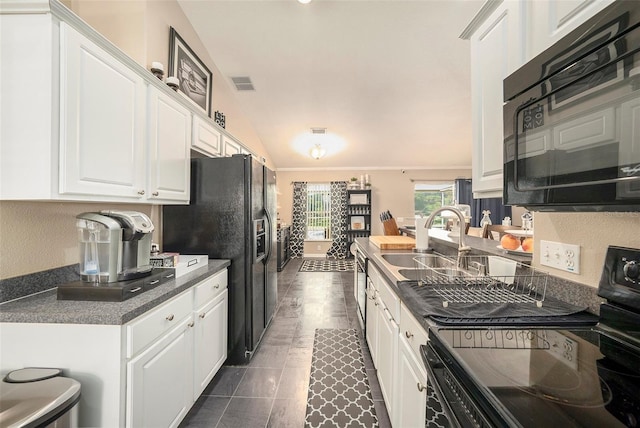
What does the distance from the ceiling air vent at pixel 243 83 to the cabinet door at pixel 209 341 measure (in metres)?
3.11

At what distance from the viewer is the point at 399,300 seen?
4.23 ft

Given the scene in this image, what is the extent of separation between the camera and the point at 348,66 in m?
3.55

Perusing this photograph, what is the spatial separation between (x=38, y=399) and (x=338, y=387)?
5.27ft

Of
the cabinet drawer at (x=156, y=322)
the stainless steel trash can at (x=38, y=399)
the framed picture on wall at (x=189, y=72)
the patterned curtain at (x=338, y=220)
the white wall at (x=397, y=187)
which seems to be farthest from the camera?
the white wall at (x=397, y=187)

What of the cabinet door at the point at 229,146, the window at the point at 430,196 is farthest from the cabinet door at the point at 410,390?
the window at the point at 430,196

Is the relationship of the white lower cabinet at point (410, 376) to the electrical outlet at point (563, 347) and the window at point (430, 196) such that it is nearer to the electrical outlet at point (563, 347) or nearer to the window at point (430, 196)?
the electrical outlet at point (563, 347)

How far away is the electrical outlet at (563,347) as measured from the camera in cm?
69

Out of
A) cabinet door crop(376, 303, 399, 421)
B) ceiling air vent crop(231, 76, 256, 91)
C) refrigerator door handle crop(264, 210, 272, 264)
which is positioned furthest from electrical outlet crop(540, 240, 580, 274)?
ceiling air vent crop(231, 76, 256, 91)

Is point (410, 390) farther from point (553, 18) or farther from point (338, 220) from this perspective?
point (338, 220)

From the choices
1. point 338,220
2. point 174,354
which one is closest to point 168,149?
point 174,354

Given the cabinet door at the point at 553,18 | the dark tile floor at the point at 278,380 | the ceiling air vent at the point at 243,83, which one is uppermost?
the ceiling air vent at the point at 243,83

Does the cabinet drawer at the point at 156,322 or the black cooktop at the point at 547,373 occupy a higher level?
the black cooktop at the point at 547,373

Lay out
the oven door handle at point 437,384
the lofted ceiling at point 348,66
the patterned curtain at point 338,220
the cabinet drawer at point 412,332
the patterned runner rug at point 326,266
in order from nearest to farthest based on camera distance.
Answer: the oven door handle at point 437,384 < the cabinet drawer at point 412,332 < the lofted ceiling at point 348,66 < the patterned runner rug at point 326,266 < the patterned curtain at point 338,220

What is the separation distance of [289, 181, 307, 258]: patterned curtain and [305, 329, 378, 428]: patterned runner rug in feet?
14.5
